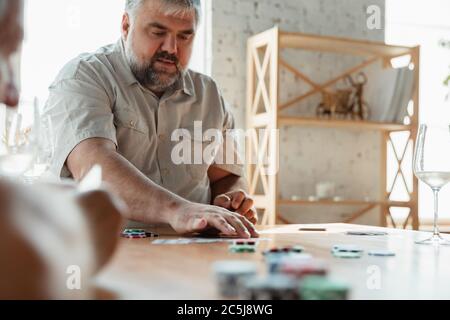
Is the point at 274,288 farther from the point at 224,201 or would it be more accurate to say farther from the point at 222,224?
the point at 224,201

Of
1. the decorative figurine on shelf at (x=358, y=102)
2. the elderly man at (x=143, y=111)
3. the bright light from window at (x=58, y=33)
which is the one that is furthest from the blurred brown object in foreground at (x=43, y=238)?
the decorative figurine on shelf at (x=358, y=102)

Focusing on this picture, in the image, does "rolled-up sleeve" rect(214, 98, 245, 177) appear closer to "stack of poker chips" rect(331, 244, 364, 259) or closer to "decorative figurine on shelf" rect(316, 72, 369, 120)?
"stack of poker chips" rect(331, 244, 364, 259)

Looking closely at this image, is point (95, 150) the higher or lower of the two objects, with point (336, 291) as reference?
higher

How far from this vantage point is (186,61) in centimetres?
210

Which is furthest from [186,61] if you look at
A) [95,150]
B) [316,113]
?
[316,113]

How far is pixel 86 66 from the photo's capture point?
6.47ft

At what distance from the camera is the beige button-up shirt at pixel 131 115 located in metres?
1.76

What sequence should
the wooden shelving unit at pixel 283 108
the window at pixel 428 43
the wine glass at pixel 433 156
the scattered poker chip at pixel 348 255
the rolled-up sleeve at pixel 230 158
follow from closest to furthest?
the scattered poker chip at pixel 348 255 → the wine glass at pixel 433 156 → the rolled-up sleeve at pixel 230 158 → the wooden shelving unit at pixel 283 108 → the window at pixel 428 43

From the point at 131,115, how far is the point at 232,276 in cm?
143

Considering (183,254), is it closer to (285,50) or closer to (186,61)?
(186,61)

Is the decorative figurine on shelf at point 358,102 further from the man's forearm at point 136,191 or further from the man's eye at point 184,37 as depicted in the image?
the man's forearm at point 136,191

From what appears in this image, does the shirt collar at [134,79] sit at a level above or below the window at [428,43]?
below

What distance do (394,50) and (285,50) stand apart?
788mm

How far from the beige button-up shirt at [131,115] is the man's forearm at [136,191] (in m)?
0.13
